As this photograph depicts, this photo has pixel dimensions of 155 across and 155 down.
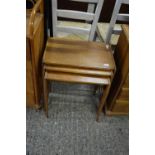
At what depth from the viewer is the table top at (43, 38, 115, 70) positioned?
115 centimetres

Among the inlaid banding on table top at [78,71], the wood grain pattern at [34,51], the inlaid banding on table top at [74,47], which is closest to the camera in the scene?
the wood grain pattern at [34,51]

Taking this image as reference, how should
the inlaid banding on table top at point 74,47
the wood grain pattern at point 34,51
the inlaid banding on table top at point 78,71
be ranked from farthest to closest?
the inlaid banding on table top at point 74,47
the inlaid banding on table top at point 78,71
the wood grain pattern at point 34,51

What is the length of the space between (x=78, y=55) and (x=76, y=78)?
6.2 inches

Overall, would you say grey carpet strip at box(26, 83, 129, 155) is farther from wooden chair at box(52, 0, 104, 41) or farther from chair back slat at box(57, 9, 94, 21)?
chair back slat at box(57, 9, 94, 21)

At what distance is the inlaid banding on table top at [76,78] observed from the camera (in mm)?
1151

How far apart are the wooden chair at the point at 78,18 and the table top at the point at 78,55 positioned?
0.27ft

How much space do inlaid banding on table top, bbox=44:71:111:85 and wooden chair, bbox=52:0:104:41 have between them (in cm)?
36

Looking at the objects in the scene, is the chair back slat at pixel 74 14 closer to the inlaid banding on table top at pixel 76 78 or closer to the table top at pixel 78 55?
the table top at pixel 78 55

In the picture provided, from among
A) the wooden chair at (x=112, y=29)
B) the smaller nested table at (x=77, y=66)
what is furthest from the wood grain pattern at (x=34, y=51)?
the wooden chair at (x=112, y=29)

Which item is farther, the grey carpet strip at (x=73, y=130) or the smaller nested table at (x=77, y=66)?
the grey carpet strip at (x=73, y=130)
